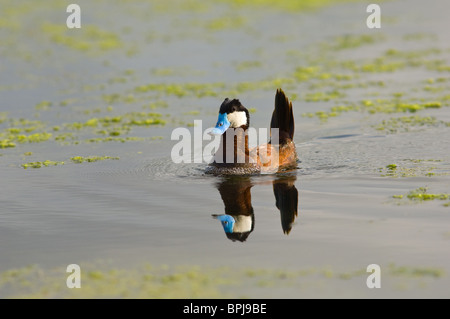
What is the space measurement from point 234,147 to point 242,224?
8.22 feet

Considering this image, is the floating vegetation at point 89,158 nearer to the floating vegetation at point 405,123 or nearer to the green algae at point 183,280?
the green algae at point 183,280

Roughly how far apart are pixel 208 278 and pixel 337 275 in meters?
1.21

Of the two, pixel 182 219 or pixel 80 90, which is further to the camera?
pixel 80 90

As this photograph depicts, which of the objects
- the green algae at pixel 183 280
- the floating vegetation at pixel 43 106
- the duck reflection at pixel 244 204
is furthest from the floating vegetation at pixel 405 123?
the floating vegetation at pixel 43 106

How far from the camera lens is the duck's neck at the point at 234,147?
433 inches

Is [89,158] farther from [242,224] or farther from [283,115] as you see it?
[242,224]

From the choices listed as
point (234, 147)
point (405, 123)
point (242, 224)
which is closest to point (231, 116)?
point (234, 147)

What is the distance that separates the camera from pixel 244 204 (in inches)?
380

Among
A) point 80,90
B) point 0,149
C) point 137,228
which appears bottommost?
point 137,228

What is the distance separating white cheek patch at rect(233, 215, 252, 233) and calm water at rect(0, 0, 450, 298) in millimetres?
116
